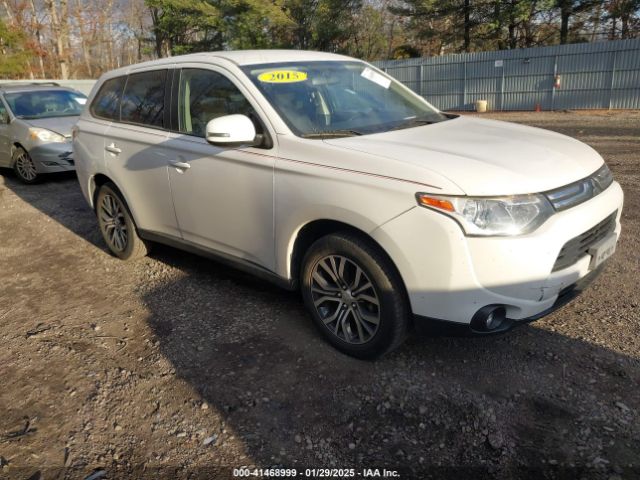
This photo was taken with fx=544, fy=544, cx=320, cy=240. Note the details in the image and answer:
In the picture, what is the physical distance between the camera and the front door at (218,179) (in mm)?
3518

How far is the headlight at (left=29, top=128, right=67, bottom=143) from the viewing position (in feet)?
29.6

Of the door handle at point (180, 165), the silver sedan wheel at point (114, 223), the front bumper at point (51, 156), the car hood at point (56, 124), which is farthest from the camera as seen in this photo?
the car hood at point (56, 124)

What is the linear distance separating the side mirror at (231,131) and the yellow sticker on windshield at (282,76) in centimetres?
47

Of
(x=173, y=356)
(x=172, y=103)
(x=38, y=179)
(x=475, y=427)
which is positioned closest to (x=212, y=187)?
(x=172, y=103)

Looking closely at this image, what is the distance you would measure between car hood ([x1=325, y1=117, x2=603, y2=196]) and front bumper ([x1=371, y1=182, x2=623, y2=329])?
0.72 feet

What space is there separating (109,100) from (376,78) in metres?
2.53

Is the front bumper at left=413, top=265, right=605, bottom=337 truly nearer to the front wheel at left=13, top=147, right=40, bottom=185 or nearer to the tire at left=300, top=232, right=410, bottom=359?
the tire at left=300, top=232, right=410, bottom=359

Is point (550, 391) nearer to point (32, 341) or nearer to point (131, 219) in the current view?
point (32, 341)

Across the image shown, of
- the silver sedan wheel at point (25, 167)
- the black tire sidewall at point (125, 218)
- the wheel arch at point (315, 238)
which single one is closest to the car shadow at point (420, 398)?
the wheel arch at point (315, 238)

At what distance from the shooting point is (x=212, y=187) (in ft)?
12.5

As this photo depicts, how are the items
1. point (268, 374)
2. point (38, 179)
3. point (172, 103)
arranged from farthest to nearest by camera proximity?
point (38, 179)
point (172, 103)
point (268, 374)

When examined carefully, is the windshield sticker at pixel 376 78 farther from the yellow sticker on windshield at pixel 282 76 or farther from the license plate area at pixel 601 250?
the license plate area at pixel 601 250

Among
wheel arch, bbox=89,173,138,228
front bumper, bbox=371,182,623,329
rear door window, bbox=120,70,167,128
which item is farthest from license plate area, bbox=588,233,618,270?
wheel arch, bbox=89,173,138,228

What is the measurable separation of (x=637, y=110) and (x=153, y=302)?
19.6 meters
